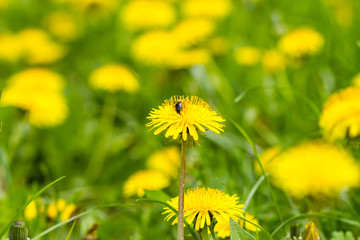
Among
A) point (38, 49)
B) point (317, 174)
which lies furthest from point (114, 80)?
point (317, 174)

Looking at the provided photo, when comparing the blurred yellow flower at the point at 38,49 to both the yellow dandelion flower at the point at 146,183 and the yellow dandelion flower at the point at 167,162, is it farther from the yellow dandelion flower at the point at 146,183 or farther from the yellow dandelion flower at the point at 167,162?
the yellow dandelion flower at the point at 146,183

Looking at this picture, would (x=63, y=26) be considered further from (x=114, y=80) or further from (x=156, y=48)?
(x=114, y=80)

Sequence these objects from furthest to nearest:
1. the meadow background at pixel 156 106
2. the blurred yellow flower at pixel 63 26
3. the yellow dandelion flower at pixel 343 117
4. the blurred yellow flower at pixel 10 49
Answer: the blurred yellow flower at pixel 63 26
the blurred yellow flower at pixel 10 49
the meadow background at pixel 156 106
the yellow dandelion flower at pixel 343 117

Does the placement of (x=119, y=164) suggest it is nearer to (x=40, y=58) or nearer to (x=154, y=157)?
(x=154, y=157)

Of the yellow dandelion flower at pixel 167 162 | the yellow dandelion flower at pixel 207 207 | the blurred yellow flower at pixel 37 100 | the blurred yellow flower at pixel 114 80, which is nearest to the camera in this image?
the yellow dandelion flower at pixel 207 207

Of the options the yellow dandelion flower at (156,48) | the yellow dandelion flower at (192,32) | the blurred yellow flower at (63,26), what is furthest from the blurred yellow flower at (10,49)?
the yellow dandelion flower at (192,32)

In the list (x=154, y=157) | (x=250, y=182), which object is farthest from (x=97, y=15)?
(x=250, y=182)

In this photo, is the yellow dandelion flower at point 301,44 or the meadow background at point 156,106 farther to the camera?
the yellow dandelion flower at point 301,44
